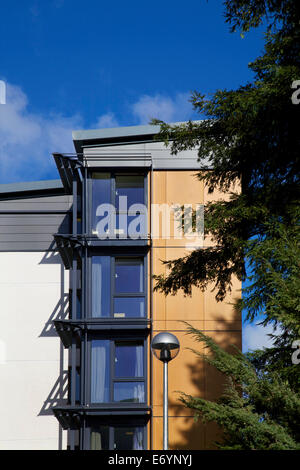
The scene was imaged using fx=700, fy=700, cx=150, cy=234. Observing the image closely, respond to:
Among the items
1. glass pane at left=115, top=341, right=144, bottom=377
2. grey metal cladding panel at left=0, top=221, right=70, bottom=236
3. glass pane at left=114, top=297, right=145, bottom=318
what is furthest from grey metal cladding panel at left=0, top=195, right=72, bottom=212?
glass pane at left=115, top=341, right=144, bottom=377

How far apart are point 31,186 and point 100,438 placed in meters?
7.87

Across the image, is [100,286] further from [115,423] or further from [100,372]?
[115,423]

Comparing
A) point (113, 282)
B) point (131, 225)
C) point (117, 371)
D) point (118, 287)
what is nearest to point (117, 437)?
point (117, 371)

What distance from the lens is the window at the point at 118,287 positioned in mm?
19719

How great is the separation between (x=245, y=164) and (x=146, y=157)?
6.04 metres

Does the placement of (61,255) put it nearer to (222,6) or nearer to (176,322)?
(176,322)

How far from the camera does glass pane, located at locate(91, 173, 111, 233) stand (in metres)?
20.2

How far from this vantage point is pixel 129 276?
20.0 m

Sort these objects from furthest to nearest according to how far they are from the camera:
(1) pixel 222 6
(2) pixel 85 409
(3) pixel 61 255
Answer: (3) pixel 61 255 < (2) pixel 85 409 < (1) pixel 222 6

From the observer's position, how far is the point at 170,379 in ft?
62.8

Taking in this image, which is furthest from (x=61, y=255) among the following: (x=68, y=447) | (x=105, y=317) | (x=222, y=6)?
(x=222, y=6)

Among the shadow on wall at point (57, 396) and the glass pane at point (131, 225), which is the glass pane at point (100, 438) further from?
the glass pane at point (131, 225)

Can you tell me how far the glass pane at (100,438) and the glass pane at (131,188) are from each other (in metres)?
6.28

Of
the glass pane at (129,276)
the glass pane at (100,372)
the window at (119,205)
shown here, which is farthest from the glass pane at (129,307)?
the window at (119,205)
